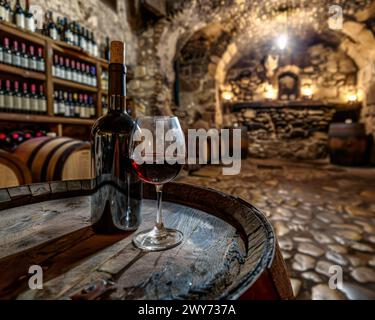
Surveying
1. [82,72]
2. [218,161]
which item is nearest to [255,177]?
[218,161]

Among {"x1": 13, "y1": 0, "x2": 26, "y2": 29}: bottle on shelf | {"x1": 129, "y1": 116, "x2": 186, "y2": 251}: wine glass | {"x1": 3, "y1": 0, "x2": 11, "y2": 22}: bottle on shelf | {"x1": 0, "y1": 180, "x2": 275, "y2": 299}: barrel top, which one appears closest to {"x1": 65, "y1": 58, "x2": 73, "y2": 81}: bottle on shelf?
{"x1": 13, "y1": 0, "x2": 26, "y2": 29}: bottle on shelf

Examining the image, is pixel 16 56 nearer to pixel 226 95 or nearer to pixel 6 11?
pixel 6 11

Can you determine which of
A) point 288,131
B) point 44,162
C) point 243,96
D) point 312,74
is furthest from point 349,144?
point 44,162

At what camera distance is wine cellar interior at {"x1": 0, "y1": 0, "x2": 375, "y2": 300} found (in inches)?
71.9

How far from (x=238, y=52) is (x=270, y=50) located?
4.14 ft

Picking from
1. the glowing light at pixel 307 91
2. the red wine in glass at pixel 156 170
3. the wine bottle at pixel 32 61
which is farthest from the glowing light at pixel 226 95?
the red wine in glass at pixel 156 170

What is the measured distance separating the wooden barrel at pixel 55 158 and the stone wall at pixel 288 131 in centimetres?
604

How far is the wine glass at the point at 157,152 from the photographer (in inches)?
22.9

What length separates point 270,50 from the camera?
7.28 m

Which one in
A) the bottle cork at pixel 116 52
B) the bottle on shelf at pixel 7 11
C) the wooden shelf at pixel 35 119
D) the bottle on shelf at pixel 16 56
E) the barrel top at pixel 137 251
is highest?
the bottle on shelf at pixel 7 11

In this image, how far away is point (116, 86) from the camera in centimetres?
63

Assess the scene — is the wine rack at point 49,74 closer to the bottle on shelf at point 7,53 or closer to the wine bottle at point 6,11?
the bottle on shelf at point 7,53

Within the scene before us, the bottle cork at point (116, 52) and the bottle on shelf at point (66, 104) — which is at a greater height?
the bottle on shelf at point (66, 104)
